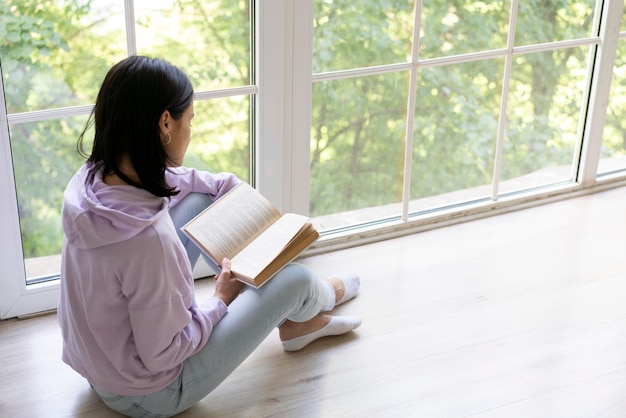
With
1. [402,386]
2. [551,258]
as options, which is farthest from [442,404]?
[551,258]

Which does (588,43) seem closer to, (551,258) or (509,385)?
(551,258)

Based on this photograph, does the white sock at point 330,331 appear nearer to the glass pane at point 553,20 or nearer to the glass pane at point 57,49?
the glass pane at point 57,49

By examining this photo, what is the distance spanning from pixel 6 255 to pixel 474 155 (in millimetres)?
1549

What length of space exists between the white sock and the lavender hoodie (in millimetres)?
406

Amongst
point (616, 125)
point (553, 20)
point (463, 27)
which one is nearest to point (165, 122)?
point (463, 27)

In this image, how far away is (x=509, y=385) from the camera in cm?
212

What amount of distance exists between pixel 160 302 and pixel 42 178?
0.70 metres

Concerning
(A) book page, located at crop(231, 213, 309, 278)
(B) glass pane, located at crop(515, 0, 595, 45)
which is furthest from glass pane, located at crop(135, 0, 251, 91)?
(B) glass pane, located at crop(515, 0, 595, 45)

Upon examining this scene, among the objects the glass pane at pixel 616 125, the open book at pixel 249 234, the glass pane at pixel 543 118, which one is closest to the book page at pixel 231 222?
the open book at pixel 249 234

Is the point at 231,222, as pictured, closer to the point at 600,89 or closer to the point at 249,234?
the point at 249,234

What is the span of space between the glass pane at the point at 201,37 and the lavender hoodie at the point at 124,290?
564 mm

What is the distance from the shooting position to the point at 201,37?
234 centimetres

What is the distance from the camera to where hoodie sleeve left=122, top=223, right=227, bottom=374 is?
67.8 inches

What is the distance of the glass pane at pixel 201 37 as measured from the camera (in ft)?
7.38
